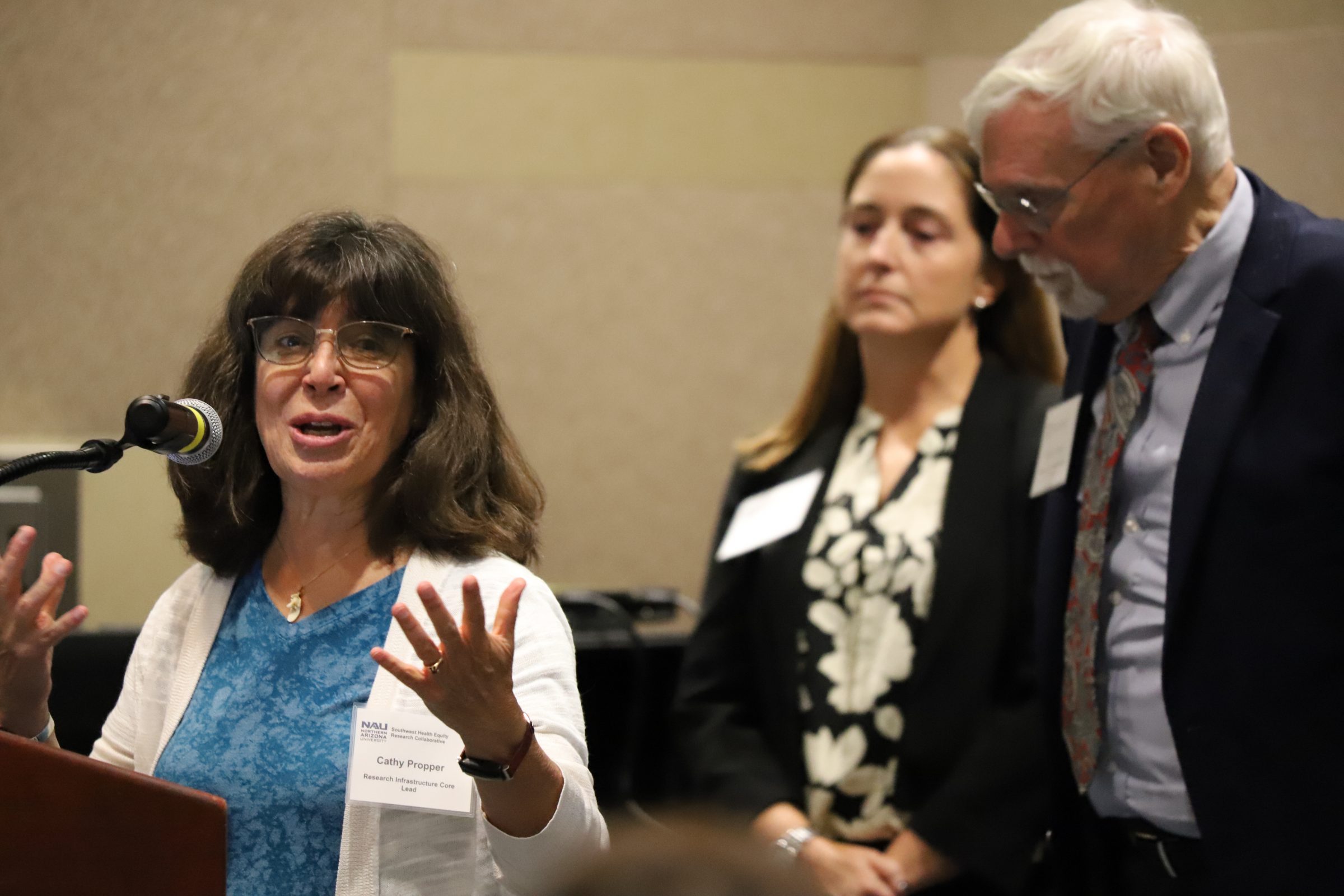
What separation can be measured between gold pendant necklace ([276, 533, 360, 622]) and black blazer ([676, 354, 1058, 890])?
834 mm

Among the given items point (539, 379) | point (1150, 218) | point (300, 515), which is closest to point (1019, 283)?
point (1150, 218)

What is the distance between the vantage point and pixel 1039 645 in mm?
1954

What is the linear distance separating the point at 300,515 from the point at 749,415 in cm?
254

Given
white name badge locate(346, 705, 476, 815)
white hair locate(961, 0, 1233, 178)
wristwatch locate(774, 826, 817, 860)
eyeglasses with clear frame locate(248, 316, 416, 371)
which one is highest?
white hair locate(961, 0, 1233, 178)

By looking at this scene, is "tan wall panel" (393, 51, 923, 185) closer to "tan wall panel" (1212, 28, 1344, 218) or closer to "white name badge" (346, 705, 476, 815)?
"tan wall panel" (1212, 28, 1344, 218)

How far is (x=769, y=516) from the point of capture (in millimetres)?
2273

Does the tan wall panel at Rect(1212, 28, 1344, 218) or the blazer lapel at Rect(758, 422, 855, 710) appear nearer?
the blazer lapel at Rect(758, 422, 855, 710)

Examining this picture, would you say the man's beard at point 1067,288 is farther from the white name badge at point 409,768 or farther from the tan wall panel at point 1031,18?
the tan wall panel at point 1031,18

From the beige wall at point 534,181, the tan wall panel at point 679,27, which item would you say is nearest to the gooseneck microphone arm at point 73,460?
the beige wall at point 534,181

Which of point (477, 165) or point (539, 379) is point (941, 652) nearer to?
point (539, 379)

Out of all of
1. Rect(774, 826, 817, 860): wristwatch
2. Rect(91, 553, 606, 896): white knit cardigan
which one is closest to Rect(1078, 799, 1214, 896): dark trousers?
Rect(774, 826, 817, 860): wristwatch

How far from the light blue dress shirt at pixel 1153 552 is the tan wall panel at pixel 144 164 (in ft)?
8.81

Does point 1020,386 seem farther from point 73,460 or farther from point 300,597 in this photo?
point 73,460

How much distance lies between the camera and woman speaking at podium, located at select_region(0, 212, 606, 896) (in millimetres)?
1384
